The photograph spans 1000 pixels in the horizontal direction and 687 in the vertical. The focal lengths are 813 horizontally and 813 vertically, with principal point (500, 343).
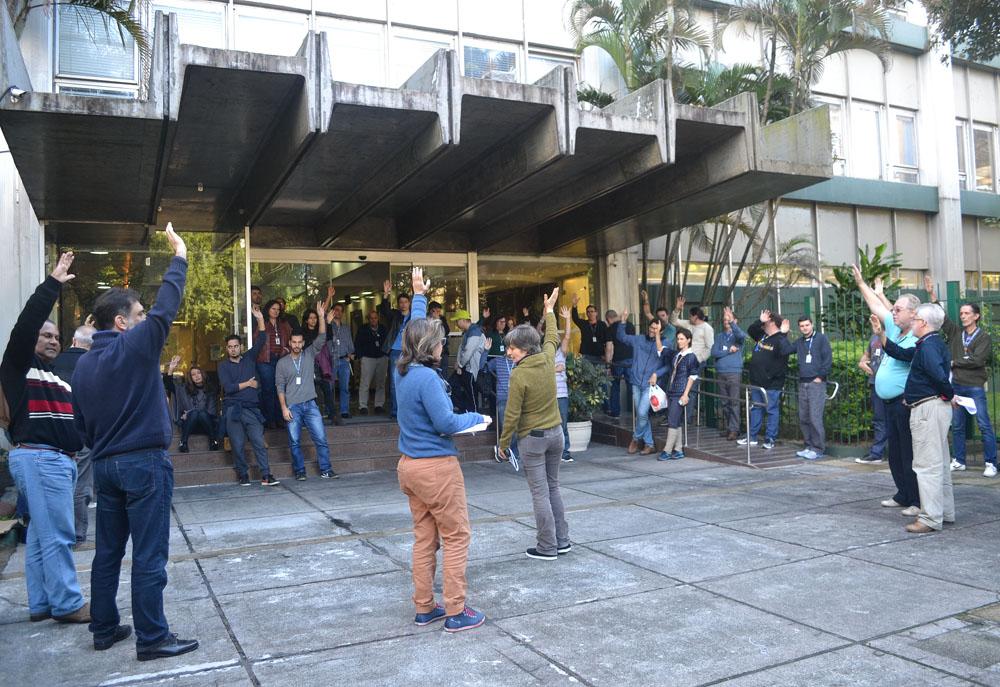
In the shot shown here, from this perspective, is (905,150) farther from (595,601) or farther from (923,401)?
(595,601)

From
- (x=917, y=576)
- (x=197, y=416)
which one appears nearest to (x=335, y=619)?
(x=917, y=576)

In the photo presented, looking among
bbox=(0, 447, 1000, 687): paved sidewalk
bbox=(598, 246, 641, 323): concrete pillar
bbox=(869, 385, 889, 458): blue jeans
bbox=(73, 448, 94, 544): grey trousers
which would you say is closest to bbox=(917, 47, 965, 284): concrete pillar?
bbox=(598, 246, 641, 323): concrete pillar

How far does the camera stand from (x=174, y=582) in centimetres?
586

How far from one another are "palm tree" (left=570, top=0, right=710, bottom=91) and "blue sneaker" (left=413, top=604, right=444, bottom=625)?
12.0 m

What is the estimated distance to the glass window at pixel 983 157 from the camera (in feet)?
74.3

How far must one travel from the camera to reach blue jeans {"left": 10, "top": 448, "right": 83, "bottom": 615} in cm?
496

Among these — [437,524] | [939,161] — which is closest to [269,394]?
[437,524]

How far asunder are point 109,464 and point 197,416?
7.02 metres

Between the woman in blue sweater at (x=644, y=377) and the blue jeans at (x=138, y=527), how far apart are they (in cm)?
850

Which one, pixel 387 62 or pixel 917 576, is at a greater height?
pixel 387 62

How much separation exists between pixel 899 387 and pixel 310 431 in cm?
710

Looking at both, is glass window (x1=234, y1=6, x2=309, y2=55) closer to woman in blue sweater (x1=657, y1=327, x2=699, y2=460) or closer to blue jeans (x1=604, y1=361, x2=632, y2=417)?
blue jeans (x1=604, y1=361, x2=632, y2=417)

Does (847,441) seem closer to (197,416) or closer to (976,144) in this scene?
(197,416)

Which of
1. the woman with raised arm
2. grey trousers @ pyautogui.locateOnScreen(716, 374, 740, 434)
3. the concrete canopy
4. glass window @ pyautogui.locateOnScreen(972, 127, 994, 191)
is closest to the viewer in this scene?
the woman with raised arm
